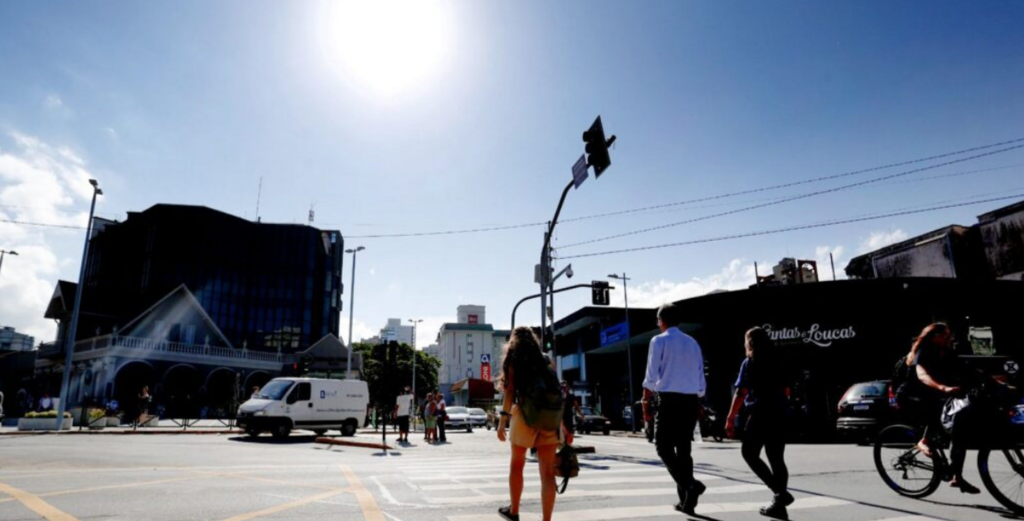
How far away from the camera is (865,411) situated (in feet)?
49.4

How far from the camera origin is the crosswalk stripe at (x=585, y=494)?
5672mm

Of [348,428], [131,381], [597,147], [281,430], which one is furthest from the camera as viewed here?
[131,381]

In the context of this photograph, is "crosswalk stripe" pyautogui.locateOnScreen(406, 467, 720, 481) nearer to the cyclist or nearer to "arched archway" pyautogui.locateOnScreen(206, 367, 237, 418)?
the cyclist

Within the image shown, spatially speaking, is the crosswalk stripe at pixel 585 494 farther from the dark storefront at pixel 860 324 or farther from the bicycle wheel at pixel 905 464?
the dark storefront at pixel 860 324

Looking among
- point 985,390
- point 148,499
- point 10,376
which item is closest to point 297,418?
point 148,499

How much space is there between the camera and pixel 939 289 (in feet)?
77.3

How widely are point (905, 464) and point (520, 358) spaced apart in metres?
4.30

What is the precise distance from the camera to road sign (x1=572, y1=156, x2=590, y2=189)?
12.6 metres

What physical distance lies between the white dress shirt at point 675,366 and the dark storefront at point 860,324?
771 inches

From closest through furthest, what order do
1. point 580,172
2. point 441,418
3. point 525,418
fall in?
point 525,418 → point 580,172 → point 441,418

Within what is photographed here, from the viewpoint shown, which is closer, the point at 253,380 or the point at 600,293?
the point at 600,293

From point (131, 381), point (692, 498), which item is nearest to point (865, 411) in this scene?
point (692, 498)

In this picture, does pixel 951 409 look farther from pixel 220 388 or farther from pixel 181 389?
pixel 220 388

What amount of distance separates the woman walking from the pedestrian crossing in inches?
27.1
